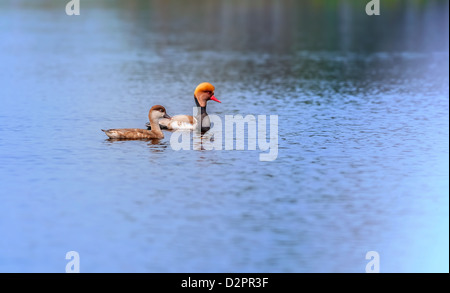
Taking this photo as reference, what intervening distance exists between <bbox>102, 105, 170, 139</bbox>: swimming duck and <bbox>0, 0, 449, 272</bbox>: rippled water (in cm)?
23

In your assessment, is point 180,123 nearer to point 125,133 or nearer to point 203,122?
point 203,122

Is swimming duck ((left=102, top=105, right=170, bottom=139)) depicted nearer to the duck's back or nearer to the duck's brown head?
the duck's back

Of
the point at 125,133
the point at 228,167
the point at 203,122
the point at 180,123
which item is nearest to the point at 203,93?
the point at 203,122

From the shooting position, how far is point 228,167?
1642cm

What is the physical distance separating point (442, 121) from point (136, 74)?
41.0 feet

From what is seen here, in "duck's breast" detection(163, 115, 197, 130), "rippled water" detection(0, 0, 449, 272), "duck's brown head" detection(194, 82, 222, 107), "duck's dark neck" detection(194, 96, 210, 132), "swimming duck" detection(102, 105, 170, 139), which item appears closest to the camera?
"rippled water" detection(0, 0, 449, 272)

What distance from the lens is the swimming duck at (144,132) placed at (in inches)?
738

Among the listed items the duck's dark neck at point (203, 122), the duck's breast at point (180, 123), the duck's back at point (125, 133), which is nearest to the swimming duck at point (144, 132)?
the duck's back at point (125, 133)

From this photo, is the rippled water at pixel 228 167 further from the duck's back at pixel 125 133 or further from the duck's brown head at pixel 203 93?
the duck's brown head at pixel 203 93

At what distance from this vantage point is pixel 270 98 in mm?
25766

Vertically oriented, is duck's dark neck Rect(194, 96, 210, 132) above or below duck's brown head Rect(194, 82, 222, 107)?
below

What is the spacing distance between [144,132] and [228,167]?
10.2 feet

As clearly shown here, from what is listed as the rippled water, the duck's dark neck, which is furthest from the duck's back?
the duck's dark neck

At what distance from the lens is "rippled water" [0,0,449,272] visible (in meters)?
11.7
